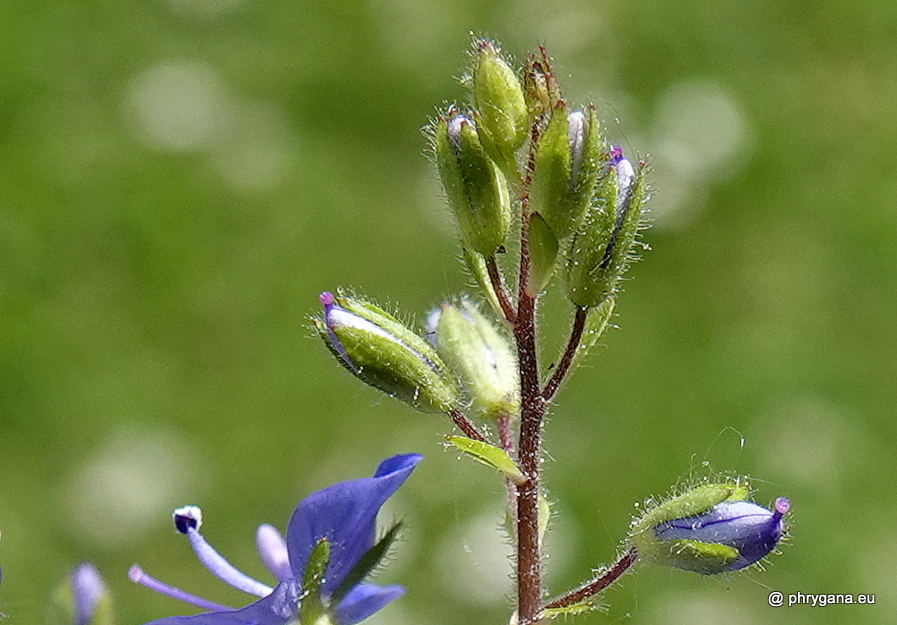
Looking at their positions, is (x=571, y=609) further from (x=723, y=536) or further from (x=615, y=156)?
(x=615, y=156)

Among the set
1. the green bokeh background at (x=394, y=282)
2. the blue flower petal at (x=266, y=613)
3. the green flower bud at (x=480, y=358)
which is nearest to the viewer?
the blue flower petal at (x=266, y=613)

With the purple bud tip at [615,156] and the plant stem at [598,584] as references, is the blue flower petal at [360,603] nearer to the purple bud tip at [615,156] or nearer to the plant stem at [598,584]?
the plant stem at [598,584]

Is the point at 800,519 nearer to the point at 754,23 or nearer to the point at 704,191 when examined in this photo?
the point at 704,191

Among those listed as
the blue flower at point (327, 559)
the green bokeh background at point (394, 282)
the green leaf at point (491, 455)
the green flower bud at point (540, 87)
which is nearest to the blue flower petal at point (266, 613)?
the blue flower at point (327, 559)

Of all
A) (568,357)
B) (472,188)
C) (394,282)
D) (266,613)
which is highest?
(394,282)

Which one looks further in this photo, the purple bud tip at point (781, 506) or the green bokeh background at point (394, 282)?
the green bokeh background at point (394, 282)

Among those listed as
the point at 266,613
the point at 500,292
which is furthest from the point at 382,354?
the point at 266,613

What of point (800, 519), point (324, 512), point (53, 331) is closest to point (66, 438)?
point (53, 331)
